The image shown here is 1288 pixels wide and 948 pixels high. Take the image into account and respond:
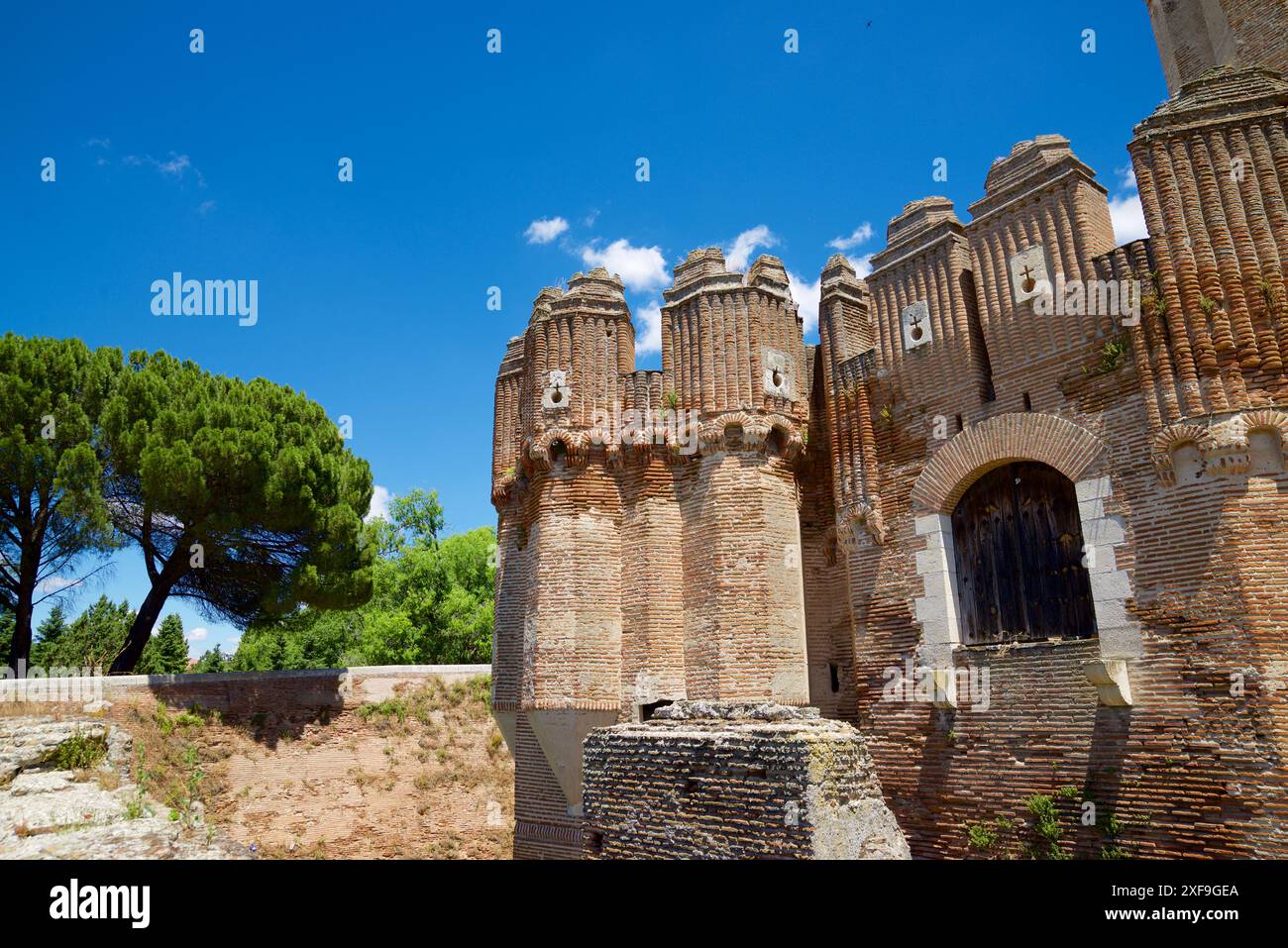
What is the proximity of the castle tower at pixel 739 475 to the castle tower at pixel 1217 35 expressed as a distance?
266 inches

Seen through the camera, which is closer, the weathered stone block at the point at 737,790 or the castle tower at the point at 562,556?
the weathered stone block at the point at 737,790

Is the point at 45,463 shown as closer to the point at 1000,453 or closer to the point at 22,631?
the point at 22,631

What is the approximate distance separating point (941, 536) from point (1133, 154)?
4.71 metres

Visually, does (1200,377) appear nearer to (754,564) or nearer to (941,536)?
(941,536)

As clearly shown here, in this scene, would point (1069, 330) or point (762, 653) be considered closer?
point (1069, 330)

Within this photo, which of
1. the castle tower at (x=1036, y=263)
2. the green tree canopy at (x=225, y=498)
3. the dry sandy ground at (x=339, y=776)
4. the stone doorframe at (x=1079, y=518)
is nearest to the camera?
the stone doorframe at (x=1079, y=518)

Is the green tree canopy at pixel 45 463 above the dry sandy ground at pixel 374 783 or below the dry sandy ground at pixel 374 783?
above

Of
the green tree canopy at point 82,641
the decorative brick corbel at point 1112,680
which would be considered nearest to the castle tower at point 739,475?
the decorative brick corbel at point 1112,680

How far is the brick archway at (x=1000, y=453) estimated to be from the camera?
9.04 meters

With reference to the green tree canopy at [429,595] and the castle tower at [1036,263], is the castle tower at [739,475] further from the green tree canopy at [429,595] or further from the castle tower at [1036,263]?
the green tree canopy at [429,595]

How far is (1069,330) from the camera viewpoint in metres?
9.34

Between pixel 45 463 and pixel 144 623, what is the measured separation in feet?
13.4

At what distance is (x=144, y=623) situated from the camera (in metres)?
18.7
